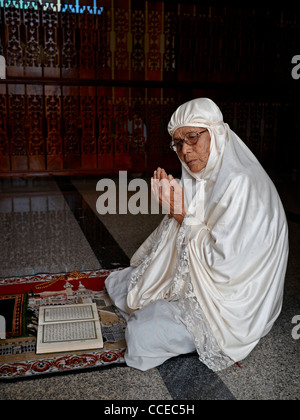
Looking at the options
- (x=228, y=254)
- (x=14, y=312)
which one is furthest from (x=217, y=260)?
(x=14, y=312)

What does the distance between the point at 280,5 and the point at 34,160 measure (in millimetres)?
4582

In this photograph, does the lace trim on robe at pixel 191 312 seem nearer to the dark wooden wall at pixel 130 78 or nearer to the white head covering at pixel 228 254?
the white head covering at pixel 228 254

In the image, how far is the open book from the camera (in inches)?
82.4

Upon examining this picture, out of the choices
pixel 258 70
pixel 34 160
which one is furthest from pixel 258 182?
pixel 258 70

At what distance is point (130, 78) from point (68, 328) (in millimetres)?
5670

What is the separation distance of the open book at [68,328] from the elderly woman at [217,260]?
26 cm

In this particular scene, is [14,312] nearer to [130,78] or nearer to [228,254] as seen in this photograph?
[228,254]

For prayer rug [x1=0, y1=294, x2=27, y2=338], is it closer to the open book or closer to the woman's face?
the open book

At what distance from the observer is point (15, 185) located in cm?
691

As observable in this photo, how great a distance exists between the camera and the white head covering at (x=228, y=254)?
1909mm

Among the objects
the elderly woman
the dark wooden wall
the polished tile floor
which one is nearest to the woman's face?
the elderly woman

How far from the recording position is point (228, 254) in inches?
75.1

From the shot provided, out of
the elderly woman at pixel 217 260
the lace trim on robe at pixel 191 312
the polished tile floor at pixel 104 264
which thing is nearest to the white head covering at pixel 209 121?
the elderly woman at pixel 217 260

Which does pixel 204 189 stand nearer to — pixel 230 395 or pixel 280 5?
pixel 230 395
